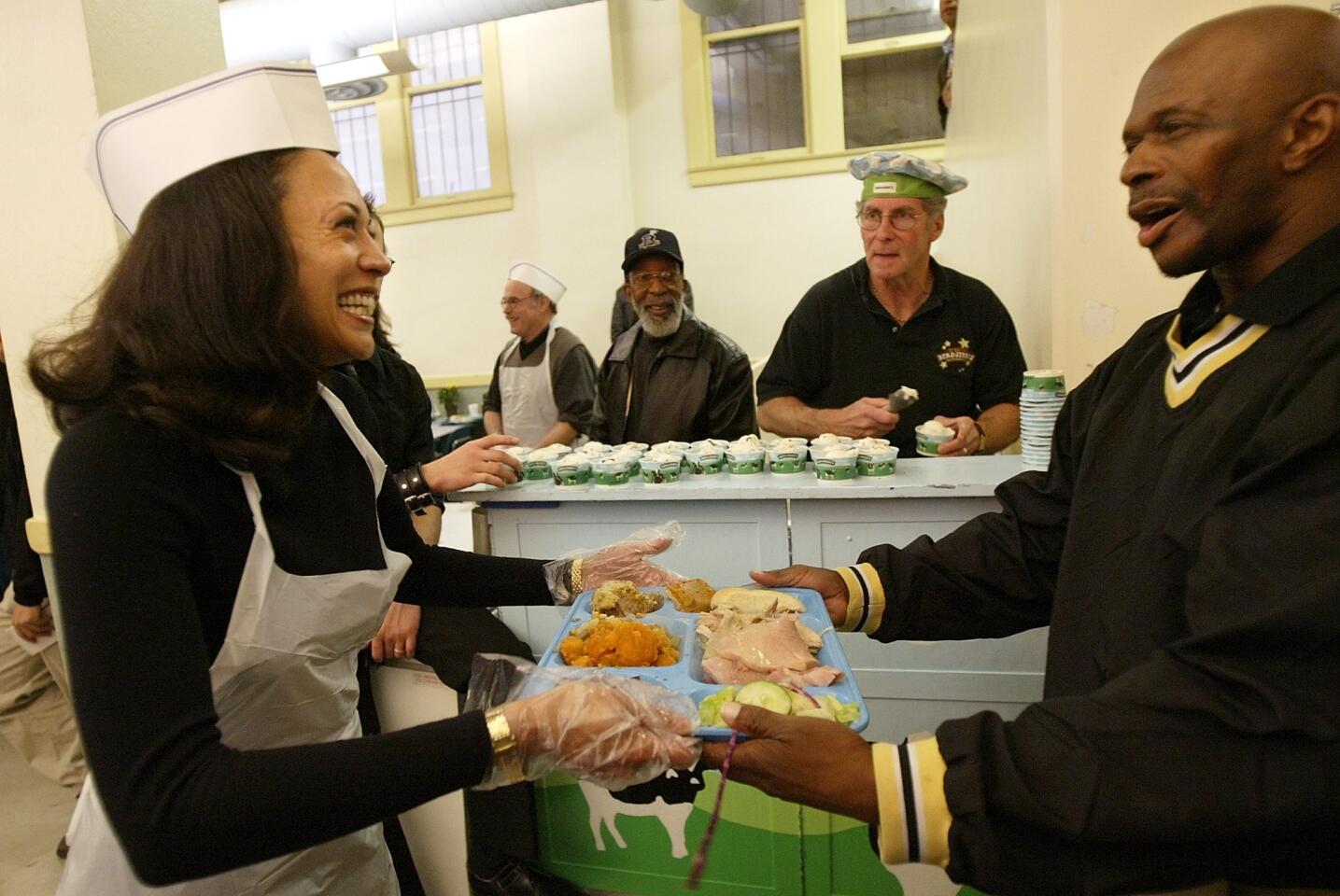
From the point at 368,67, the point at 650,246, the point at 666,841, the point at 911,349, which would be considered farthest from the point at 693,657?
the point at 368,67

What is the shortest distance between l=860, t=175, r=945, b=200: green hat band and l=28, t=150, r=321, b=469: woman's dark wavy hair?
8.17ft

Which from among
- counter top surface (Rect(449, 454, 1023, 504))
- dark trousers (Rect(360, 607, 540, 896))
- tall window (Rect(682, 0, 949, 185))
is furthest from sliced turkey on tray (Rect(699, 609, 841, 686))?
tall window (Rect(682, 0, 949, 185))

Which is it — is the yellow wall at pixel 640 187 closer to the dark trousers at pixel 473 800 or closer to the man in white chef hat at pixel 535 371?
the dark trousers at pixel 473 800

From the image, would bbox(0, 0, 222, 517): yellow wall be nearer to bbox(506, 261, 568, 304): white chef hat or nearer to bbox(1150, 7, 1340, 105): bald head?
bbox(506, 261, 568, 304): white chef hat

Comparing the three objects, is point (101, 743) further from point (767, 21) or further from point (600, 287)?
point (767, 21)

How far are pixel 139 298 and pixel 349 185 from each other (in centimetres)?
36

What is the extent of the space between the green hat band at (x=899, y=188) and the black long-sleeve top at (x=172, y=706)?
8.90 ft

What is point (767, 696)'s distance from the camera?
4.24 ft

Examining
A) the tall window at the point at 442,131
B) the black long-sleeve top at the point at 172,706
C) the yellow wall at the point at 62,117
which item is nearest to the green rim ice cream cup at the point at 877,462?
the black long-sleeve top at the point at 172,706

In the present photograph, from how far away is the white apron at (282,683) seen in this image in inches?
46.4

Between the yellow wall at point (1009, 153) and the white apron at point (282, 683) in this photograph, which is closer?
the white apron at point (282, 683)

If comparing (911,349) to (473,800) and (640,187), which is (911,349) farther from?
(640,187)

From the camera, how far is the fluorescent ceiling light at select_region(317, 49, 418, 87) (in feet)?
19.1

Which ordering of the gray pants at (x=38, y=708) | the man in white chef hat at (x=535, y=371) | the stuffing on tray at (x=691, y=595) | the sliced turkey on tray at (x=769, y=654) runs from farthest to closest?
1. the man in white chef hat at (x=535, y=371)
2. the gray pants at (x=38, y=708)
3. the stuffing on tray at (x=691, y=595)
4. the sliced turkey on tray at (x=769, y=654)
